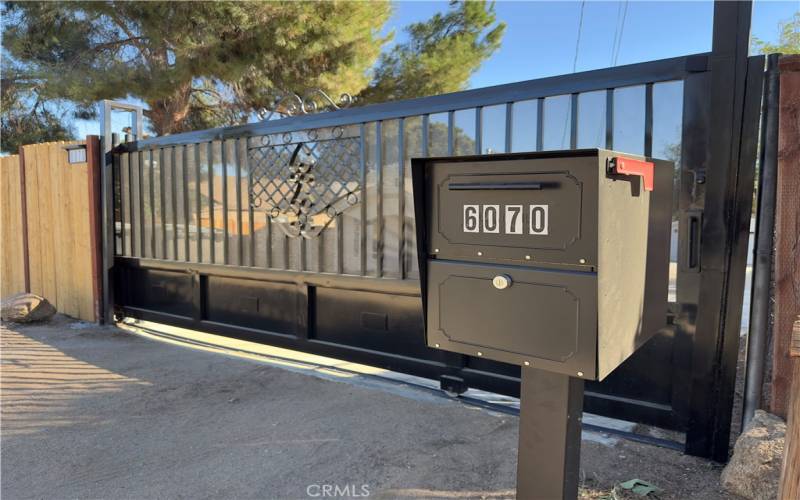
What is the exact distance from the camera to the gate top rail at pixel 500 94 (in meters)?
2.69

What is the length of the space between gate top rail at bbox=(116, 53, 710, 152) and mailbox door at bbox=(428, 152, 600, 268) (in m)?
1.64

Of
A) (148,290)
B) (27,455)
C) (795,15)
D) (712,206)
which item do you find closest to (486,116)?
(712,206)

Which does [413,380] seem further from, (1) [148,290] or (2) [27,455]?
(1) [148,290]

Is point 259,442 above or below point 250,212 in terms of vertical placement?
below

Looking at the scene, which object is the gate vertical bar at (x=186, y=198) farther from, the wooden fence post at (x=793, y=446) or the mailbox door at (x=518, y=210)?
the wooden fence post at (x=793, y=446)

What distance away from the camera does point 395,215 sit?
370 centimetres

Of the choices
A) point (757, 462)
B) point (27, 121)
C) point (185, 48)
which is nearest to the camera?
point (757, 462)

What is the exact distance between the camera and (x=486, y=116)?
10.8ft

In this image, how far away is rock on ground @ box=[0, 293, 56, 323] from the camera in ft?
19.1

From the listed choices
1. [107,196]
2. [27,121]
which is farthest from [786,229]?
[27,121]

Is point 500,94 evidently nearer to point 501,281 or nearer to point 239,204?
point 501,281

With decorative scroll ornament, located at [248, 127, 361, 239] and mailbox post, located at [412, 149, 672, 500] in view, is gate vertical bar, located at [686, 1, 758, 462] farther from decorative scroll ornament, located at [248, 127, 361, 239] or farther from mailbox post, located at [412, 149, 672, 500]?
decorative scroll ornament, located at [248, 127, 361, 239]

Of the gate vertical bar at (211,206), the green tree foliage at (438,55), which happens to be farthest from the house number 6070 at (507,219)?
the green tree foliage at (438,55)

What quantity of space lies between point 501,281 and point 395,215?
219 centimetres
